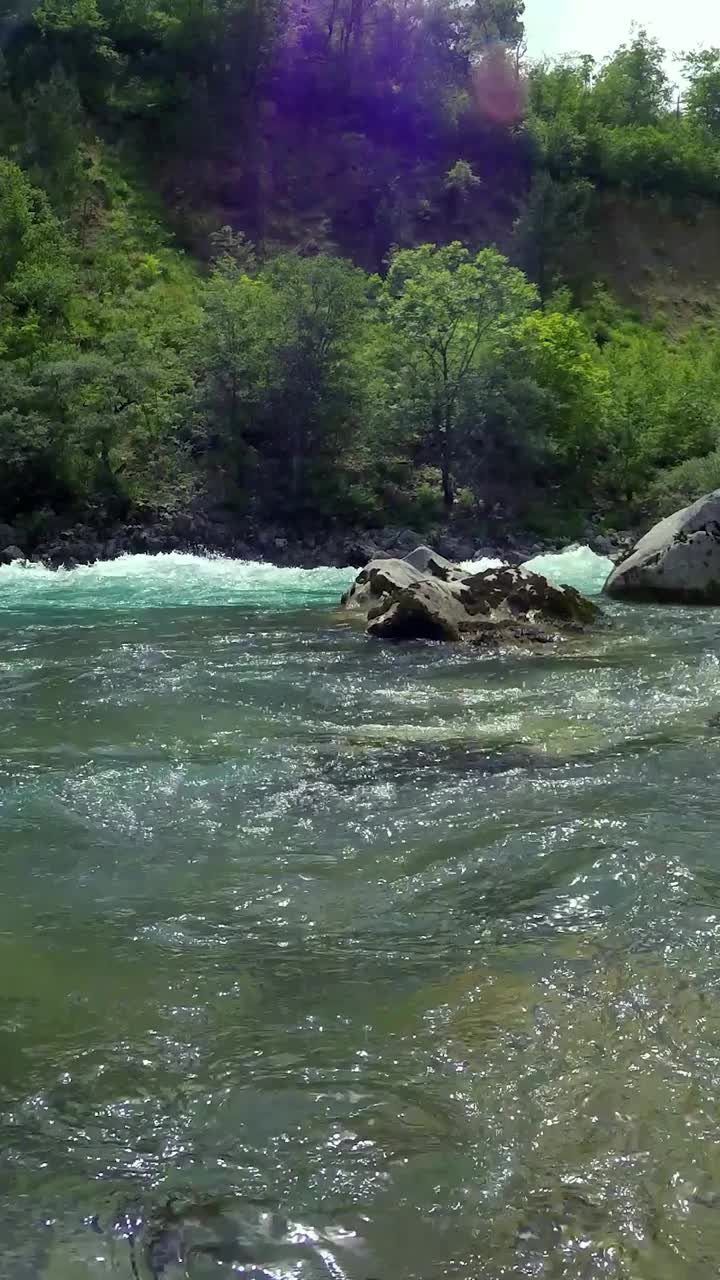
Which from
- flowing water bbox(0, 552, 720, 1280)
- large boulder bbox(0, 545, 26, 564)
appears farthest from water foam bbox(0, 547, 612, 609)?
flowing water bbox(0, 552, 720, 1280)

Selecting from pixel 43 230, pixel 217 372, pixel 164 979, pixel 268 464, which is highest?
pixel 43 230

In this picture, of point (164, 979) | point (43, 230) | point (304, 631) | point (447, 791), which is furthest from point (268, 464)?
point (164, 979)

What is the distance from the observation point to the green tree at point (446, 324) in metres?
31.5

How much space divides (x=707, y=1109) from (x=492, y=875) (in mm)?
2260

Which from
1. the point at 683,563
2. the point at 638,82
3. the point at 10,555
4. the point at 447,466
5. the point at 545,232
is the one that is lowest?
the point at 10,555

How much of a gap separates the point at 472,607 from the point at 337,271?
19.4 metres

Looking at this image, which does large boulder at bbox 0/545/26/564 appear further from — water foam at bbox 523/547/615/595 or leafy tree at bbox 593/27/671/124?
leafy tree at bbox 593/27/671/124

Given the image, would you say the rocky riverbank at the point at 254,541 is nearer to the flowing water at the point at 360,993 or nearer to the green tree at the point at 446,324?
the green tree at the point at 446,324

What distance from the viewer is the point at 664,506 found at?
33.2 metres

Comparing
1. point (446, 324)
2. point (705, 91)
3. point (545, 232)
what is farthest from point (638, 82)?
point (446, 324)

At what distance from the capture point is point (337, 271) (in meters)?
30.8

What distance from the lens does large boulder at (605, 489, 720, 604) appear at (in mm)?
16906

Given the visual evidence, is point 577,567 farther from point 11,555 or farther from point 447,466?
point 11,555

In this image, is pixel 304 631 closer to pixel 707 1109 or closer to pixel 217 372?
pixel 707 1109
